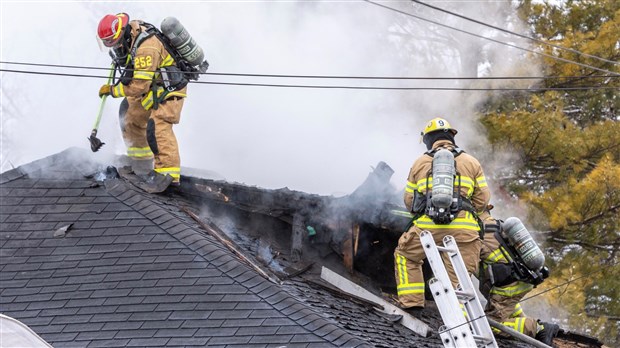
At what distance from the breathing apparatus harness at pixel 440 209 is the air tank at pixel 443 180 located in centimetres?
4

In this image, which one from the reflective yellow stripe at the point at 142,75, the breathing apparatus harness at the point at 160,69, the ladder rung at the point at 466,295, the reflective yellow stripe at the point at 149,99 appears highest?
the breathing apparatus harness at the point at 160,69

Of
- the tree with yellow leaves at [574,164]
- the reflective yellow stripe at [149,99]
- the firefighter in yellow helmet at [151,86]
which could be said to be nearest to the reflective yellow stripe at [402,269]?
the firefighter in yellow helmet at [151,86]

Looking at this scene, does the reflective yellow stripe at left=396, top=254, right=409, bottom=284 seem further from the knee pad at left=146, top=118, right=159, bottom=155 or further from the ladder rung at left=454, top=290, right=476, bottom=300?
the knee pad at left=146, top=118, right=159, bottom=155

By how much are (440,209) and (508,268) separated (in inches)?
51.3

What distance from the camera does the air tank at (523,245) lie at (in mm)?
9695

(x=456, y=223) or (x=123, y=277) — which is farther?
(x=456, y=223)

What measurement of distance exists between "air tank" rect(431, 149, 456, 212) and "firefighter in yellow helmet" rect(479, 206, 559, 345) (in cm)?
112

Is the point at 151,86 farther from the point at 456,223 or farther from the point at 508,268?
the point at 508,268

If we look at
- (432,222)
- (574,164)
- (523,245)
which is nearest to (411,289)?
(432,222)

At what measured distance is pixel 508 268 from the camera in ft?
31.9

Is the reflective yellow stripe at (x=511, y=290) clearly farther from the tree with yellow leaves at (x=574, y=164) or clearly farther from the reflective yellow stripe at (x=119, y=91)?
the tree with yellow leaves at (x=574, y=164)

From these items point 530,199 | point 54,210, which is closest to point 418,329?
point 54,210

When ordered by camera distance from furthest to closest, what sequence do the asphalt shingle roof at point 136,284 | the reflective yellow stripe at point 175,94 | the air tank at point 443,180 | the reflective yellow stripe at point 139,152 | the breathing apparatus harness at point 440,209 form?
1. the reflective yellow stripe at point 139,152
2. the reflective yellow stripe at point 175,94
3. the breathing apparatus harness at point 440,209
4. the air tank at point 443,180
5. the asphalt shingle roof at point 136,284

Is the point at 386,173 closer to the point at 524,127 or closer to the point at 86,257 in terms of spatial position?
the point at 86,257
